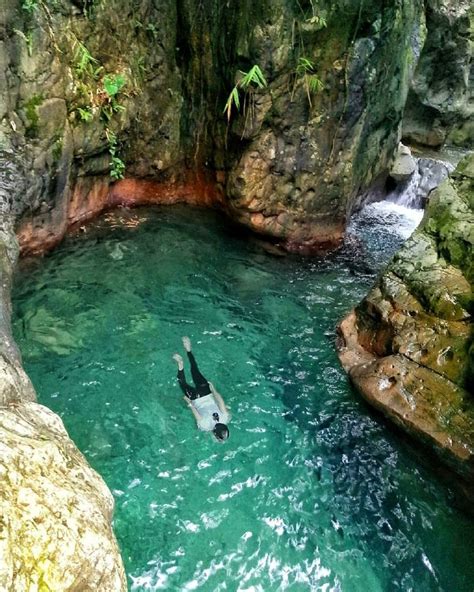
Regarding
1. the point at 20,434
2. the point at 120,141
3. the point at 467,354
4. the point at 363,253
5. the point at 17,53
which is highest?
the point at 17,53

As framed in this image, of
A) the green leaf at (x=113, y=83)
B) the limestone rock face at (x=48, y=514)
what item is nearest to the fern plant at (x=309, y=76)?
the green leaf at (x=113, y=83)

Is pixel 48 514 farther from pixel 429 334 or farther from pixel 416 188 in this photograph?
pixel 416 188

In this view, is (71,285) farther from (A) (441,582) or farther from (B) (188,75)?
(A) (441,582)

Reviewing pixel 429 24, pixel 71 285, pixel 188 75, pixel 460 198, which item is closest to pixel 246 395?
pixel 71 285

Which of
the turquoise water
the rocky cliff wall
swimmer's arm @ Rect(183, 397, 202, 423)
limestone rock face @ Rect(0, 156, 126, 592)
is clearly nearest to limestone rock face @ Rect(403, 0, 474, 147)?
the rocky cliff wall

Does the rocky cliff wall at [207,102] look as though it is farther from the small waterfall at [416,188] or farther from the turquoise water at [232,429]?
the small waterfall at [416,188]

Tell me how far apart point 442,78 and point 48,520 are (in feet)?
48.6

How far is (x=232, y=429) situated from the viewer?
4812 mm

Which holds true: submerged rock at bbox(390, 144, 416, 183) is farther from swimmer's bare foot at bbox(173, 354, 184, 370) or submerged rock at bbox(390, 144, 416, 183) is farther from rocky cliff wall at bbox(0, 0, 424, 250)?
swimmer's bare foot at bbox(173, 354, 184, 370)

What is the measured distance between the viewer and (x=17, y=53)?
566 cm

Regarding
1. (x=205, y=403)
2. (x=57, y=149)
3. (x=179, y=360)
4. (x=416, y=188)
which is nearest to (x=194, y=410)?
(x=205, y=403)

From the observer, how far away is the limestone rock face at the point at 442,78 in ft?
41.1

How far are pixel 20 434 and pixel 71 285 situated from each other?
444 cm

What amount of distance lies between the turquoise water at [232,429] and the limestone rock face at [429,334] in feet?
1.05
